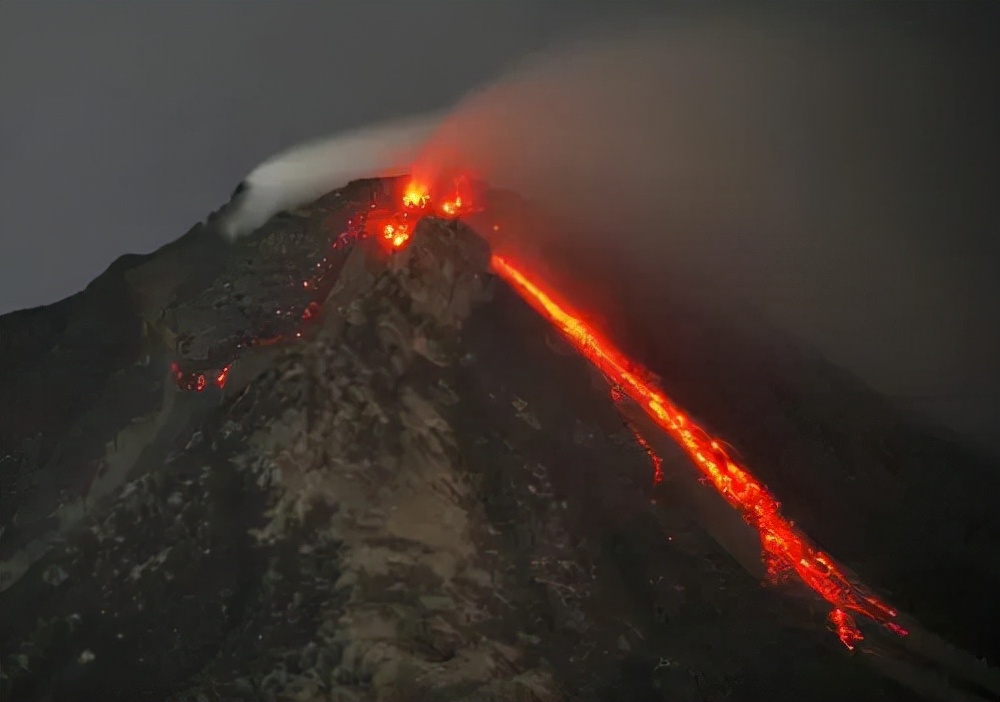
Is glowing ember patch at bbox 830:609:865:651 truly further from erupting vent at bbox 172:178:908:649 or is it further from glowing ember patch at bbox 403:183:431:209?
glowing ember patch at bbox 403:183:431:209

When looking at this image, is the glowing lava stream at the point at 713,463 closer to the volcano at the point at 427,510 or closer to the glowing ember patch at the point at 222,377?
the volcano at the point at 427,510

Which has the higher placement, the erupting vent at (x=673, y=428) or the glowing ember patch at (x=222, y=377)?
the glowing ember patch at (x=222, y=377)

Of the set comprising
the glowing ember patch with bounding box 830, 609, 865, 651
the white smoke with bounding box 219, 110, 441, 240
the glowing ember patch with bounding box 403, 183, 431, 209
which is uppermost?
the white smoke with bounding box 219, 110, 441, 240

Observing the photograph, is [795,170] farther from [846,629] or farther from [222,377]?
[222,377]

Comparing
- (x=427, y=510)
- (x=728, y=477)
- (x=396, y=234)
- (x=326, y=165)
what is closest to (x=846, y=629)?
(x=728, y=477)

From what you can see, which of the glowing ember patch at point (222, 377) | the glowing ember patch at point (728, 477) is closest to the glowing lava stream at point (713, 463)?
the glowing ember patch at point (728, 477)

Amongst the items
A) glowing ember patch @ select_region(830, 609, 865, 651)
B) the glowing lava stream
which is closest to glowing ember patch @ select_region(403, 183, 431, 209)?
the glowing lava stream

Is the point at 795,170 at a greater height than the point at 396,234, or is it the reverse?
the point at 396,234
